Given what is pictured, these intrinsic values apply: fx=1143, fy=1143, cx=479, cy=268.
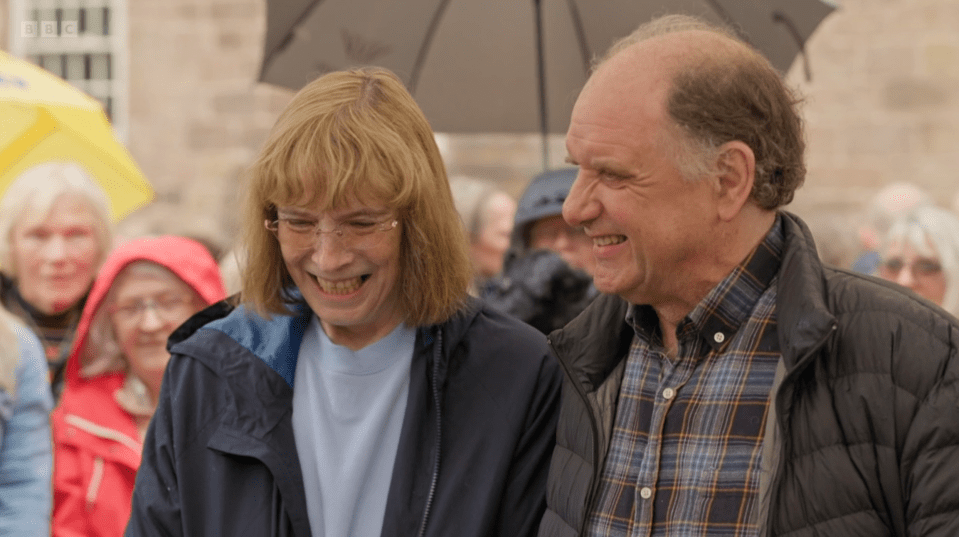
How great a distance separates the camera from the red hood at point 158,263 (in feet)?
12.7

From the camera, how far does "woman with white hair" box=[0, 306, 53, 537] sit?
10.8 ft

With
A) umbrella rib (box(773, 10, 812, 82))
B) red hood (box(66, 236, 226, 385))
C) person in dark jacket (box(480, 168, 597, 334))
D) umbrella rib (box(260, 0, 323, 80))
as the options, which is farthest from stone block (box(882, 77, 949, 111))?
red hood (box(66, 236, 226, 385))

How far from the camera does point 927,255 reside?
4.99m

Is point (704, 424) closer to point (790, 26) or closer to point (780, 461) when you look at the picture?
point (780, 461)

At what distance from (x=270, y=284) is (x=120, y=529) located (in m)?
1.38

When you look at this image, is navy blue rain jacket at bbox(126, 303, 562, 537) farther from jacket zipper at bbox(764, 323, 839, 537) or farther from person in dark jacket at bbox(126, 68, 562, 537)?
jacket zipper at bbox(764, 323, 839, 537)

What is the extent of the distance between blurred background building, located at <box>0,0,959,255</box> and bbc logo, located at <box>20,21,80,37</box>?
0.04 metres

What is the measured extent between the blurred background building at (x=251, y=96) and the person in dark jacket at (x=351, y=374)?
8.35m

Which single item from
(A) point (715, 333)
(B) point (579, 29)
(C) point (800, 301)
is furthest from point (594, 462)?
(B) point (579, 29)

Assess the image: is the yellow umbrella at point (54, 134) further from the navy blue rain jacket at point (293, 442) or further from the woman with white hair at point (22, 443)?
the navy blue rain jacket at point (293, 442)

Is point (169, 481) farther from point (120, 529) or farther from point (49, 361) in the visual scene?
point (49, 361)

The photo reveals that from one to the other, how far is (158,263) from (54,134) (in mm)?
1531

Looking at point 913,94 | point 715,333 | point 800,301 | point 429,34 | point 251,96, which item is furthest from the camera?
point 251,96

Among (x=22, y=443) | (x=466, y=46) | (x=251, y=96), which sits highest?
(x=466, y=46)
